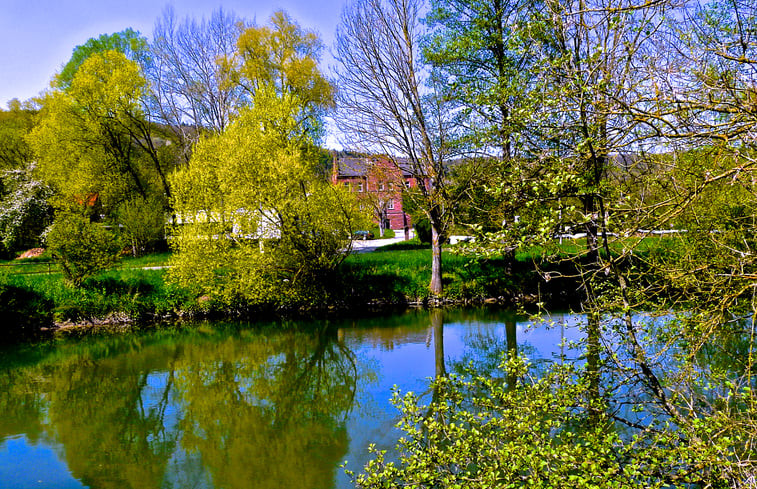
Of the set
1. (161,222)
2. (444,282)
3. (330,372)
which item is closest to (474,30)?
(444,282)

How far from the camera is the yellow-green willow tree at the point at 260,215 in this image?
1647 centimetres

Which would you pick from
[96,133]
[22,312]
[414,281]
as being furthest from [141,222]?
[414,281]

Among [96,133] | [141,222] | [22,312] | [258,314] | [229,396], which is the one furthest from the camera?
[96,133]

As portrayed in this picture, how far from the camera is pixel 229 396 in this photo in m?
10.3

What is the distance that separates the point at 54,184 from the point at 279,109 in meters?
18.8

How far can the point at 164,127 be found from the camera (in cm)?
3061

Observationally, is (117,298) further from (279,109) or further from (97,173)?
(97,173)

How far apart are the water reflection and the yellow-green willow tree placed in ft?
5.36

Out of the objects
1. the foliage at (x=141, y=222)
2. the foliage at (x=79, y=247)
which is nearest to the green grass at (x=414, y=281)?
the foliage at (x=79, y=247)

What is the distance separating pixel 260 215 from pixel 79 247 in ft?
19.0

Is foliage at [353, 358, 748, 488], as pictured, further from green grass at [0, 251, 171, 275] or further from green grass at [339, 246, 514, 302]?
green grass at [0, 251, 171, 275]

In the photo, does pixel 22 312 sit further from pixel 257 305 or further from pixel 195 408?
pixel 195 408

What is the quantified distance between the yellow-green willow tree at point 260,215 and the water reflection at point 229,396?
5.36 feet

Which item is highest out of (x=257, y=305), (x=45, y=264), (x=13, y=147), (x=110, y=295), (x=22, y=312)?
(x=13, y=147)
